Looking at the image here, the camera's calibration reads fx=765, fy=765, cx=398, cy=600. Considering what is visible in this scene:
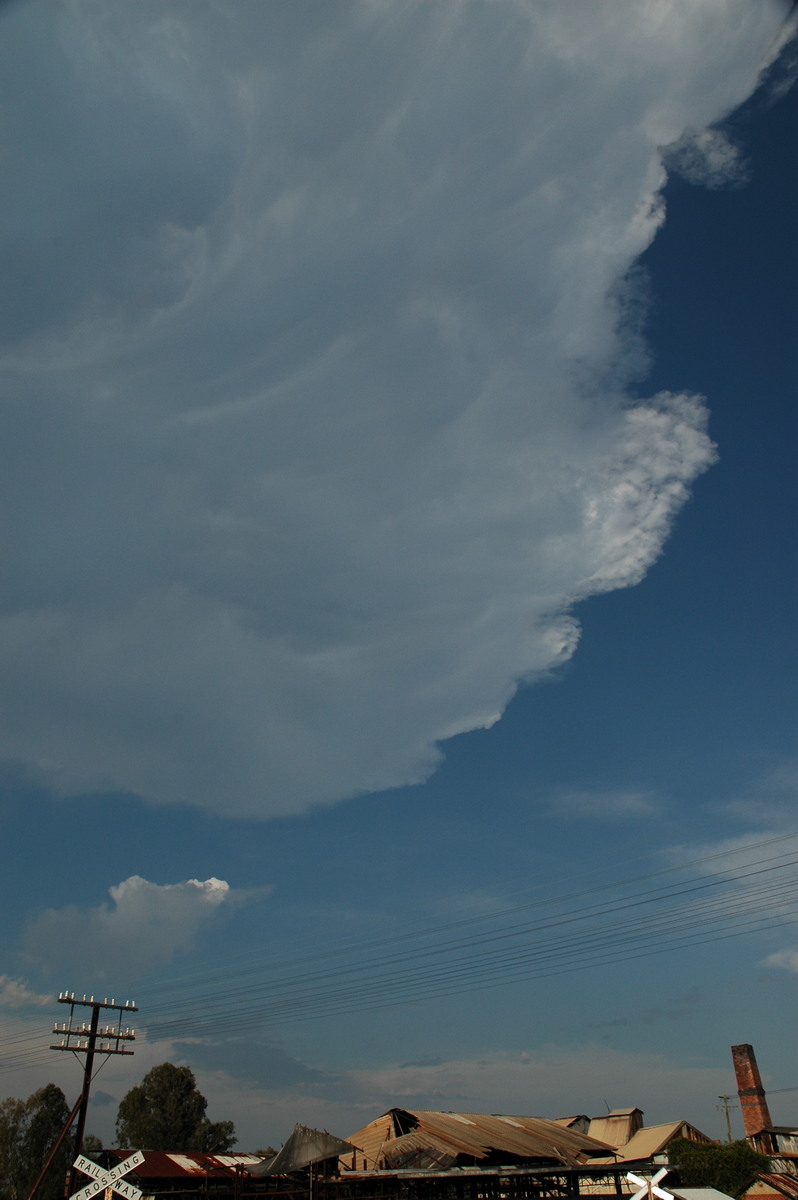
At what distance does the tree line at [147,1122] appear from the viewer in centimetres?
6844

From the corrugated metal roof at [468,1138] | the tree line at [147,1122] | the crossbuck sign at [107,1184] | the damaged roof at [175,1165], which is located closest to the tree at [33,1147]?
the tree line at [147,1122]

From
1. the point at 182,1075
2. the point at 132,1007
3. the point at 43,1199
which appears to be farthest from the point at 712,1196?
the point at 182,1075

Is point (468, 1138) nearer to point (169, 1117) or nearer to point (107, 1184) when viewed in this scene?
point (107, 1184)

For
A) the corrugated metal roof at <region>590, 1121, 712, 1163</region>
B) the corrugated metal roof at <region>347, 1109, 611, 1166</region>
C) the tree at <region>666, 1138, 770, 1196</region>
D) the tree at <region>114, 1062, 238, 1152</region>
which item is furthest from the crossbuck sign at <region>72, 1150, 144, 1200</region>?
the tree at <region>114, 1062, 238, 1152</region>

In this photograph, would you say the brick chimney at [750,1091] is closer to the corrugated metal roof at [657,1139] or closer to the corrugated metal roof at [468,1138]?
the corrugated metal roof at [657,1139]

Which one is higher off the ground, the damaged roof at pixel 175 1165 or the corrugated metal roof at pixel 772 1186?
the damaged roof at pixel 175 1165

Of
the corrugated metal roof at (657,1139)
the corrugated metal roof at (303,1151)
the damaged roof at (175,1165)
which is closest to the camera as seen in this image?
the corrugated metal roof at (303,1151)

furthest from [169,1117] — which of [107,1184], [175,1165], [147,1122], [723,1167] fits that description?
[107,1184]

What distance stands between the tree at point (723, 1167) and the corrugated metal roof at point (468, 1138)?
8.00 metres

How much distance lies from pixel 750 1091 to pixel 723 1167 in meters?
34.3

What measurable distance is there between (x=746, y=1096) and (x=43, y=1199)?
66.5 m

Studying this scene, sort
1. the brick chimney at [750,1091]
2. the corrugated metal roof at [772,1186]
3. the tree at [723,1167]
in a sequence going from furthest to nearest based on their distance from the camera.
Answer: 1. the brick chimney at [750,1091]
2. the corrugated metal roof at [772,1186]
3. the tree at [723,1167]

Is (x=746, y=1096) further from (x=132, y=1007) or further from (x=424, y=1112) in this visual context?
(x=132, y=1007)

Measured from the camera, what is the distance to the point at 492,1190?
39.2 metres
